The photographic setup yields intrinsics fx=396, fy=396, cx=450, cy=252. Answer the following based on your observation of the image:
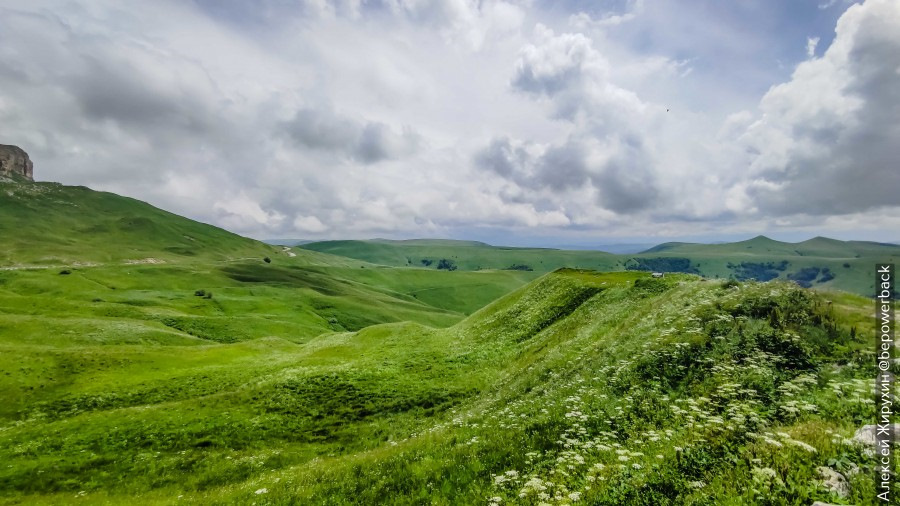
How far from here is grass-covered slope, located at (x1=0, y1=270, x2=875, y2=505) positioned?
10828 mm

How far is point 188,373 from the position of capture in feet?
159

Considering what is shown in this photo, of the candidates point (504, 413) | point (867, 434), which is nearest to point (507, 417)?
point (504, 413)

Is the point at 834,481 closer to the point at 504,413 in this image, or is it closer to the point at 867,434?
the point at 867,434

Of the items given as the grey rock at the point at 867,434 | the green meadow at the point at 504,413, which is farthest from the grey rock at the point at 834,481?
the grey rock at the point at 867,434

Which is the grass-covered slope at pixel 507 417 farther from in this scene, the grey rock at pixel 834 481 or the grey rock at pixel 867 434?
the grey rock at pixel 867 434

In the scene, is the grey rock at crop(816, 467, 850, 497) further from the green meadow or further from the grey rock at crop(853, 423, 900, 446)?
the grey rock at crop(853, 423, 900, 446)

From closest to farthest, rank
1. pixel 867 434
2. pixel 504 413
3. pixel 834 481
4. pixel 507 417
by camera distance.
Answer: pixel 834 481
pixel 867 434
pixel 507 417
pixel 504 413

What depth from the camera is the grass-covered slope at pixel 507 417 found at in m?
10.8

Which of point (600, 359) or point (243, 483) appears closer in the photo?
point (243, 483)

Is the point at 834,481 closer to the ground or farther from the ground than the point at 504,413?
farther from the ground

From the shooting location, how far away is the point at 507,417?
20.5 metres

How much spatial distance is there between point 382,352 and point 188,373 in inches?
927

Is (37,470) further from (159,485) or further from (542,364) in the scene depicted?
(542,364)

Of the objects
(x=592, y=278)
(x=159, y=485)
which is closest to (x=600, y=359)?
(x=159, y=485)
